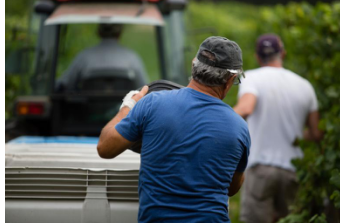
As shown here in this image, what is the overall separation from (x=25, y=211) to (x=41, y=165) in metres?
0.29

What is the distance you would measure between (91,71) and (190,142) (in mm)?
2798

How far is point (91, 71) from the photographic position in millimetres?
5789

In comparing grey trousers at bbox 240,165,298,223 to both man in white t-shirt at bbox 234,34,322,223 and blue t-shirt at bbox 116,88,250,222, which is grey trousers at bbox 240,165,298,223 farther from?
blue t-shirt at bbox 116,88,250,222

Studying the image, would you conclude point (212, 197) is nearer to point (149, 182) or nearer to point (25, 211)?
Result: point (149, 182)

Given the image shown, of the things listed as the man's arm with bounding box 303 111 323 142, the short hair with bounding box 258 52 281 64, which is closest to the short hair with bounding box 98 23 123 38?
the short hair with bounding box 258 52 281 64

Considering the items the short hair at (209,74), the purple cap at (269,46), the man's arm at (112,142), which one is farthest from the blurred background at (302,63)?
the man's arm at (112,142)

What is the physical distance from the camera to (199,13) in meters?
20.7

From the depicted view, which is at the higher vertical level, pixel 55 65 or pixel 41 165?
pixel 55 65

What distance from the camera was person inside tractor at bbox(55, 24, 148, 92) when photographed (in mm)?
5797

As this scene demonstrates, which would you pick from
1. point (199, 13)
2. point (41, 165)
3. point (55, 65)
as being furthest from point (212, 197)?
point (199, 13)

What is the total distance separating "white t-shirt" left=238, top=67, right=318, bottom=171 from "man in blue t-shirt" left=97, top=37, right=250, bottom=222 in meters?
2.39

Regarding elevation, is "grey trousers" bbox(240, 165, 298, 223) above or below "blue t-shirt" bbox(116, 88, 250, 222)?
below

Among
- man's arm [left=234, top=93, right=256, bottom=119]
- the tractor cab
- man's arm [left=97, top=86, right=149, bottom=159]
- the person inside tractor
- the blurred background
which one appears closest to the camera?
man's arm [left=97, top=86, right=149, bottom=159]

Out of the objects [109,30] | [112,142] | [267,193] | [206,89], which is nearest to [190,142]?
[206,89]
